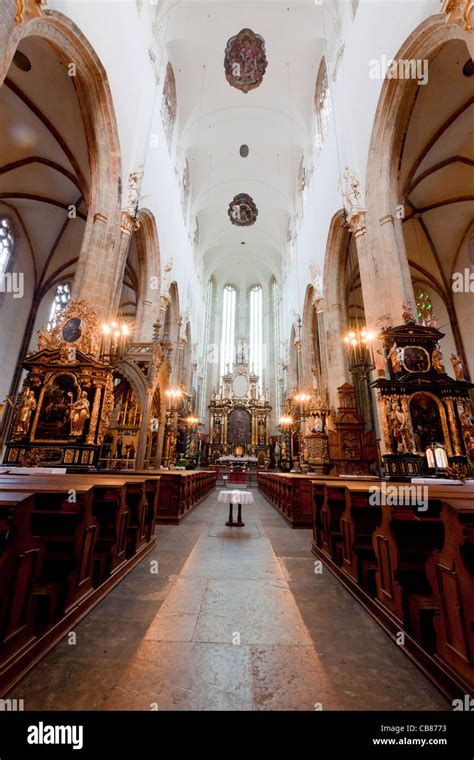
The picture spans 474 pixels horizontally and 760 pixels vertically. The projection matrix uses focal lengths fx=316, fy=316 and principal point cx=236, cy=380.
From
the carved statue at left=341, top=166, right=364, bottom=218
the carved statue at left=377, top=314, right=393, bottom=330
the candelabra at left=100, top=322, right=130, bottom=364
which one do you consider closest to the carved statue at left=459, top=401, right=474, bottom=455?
the carved statue at left=377, top=314, right=393, bottom=330

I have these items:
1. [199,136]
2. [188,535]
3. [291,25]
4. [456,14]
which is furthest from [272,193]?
[188,535]

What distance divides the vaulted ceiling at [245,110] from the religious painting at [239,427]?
12834 mm

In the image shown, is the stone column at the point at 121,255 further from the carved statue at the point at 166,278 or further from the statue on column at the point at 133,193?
the carved statue at the point at 166,278

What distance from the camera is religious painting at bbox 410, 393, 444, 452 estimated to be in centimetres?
694

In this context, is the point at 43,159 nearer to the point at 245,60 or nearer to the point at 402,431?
the point at 245,60

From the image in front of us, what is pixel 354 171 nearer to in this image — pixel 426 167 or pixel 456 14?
pixel 426 167

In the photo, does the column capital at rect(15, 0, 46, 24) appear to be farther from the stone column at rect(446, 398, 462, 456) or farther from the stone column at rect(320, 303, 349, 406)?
the stone column at rect(320, 303, 349, 406)

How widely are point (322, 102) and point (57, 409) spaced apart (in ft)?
56.8

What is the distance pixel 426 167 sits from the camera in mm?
11305

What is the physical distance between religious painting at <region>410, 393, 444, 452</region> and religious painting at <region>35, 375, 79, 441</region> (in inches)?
305

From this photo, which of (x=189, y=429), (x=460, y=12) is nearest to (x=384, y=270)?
(x=460, y=12)

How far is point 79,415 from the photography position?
7.09 m

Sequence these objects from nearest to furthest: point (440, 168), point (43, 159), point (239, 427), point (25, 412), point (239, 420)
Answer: point (25, 412) → point (43, 159) → point (440, 168) → point (239, 427) → point (239, 420)

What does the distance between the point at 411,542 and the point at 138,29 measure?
16.5 m
